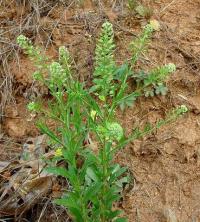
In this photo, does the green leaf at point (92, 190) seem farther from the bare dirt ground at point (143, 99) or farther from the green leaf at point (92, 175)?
the bare dirt ground at point (143, 99)

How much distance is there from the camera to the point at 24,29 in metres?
3.83

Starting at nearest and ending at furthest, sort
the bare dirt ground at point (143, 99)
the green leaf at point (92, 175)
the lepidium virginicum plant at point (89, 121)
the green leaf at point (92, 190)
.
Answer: the lepidium virginicum plant at point (89, 121) → the green leaf at point (92, 190) → the green leaf at point (92, 175) → the bare dirt ground at point (143, 99)

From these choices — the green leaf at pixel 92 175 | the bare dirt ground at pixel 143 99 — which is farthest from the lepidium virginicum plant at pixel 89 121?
the bare dirt ground at pixel 143 99

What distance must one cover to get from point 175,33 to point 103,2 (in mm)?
608

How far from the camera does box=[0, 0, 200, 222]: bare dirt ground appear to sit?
3.14m

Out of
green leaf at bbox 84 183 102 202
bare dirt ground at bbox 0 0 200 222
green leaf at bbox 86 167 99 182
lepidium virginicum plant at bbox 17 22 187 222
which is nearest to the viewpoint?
lepidium virginicum plant at bbox 17 22 187 222

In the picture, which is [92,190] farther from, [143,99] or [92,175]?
[143,99]

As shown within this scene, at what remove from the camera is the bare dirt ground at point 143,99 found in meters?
3.14

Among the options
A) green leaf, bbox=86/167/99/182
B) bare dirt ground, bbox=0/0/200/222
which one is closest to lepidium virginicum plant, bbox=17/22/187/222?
green leaf, bbox=86/167/99/182

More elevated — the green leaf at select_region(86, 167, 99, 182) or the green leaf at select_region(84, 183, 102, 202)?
the green leaf at select_region(84, 183, 102, 202)

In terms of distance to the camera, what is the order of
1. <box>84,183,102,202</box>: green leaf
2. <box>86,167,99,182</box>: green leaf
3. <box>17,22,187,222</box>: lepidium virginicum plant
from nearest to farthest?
<box>17,22,187,222</box>: lepidium virginicum plant → <box>84,183,102,202</box>: green leaf → <box>86,167,99,182</box>: green leaf

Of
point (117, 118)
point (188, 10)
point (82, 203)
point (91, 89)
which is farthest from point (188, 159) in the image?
point (188, 10)

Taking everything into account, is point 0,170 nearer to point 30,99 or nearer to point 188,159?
point 30,99

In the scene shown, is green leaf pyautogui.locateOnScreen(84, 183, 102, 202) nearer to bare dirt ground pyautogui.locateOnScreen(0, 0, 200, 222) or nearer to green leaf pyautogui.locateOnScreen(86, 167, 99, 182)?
green leaf pyautogui.locateOnScreen(86, 167, 99, 182)
